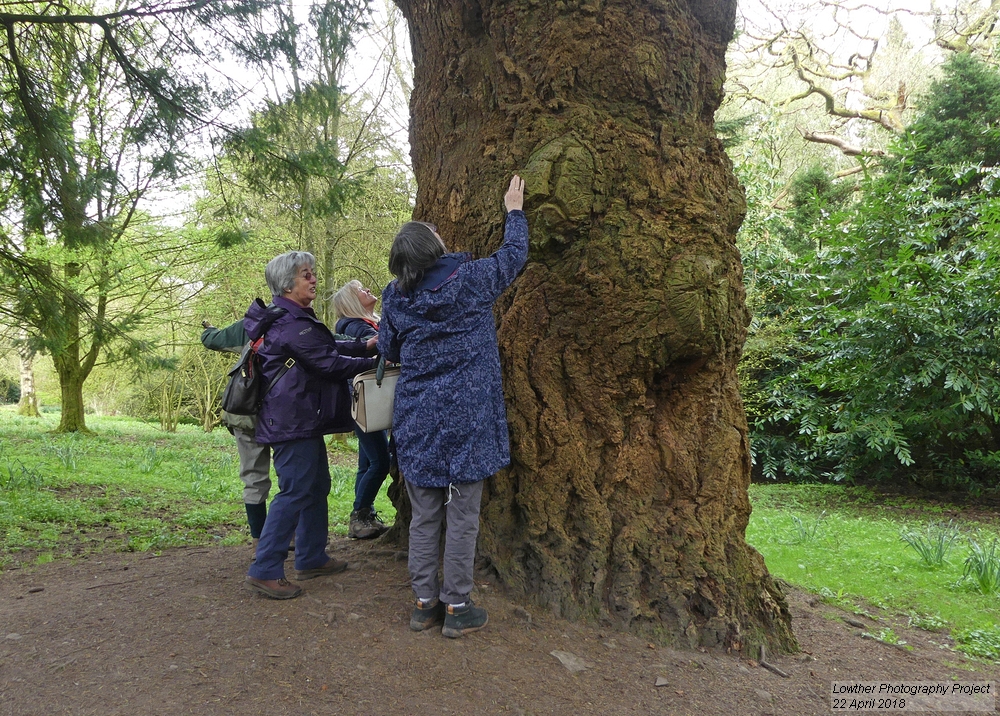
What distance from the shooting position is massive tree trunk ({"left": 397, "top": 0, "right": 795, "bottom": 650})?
126 inches

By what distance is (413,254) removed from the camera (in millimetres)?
2922

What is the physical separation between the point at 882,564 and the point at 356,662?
4583mm

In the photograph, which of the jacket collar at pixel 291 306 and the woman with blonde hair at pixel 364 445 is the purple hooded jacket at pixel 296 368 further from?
the woman with blonde hair at pixel 364 445

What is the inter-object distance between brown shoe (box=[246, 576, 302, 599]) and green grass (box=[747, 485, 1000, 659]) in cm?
344

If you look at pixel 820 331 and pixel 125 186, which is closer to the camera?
pixel 125 186

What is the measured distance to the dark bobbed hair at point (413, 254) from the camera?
9.59ft

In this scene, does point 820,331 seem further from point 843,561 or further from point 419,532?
point 419,532

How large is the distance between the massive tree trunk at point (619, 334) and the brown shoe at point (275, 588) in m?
0.93

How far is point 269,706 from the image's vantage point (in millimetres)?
2416

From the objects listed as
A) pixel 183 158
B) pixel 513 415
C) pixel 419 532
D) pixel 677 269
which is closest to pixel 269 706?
pixel 419 532

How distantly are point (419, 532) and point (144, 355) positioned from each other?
15.1ft

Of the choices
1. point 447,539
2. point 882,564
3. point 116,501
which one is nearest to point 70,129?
point 116,501

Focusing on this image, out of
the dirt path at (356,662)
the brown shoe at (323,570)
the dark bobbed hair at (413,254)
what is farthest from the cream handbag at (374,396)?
the brown shoe at (323,570)

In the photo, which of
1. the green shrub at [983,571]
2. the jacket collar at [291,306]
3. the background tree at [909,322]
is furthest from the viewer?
the background tree at [909,322]
